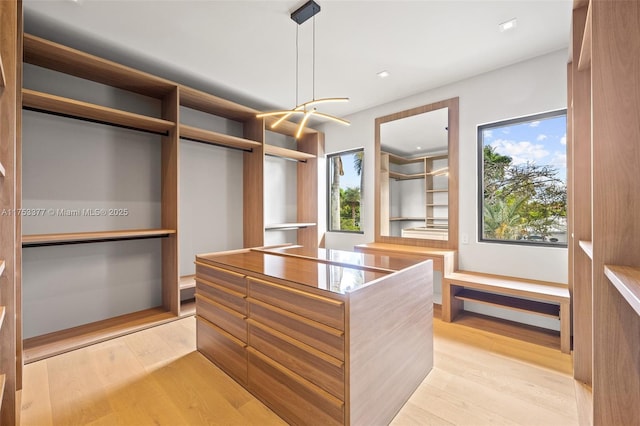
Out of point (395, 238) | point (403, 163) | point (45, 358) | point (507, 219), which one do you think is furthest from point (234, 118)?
point (507, 219)

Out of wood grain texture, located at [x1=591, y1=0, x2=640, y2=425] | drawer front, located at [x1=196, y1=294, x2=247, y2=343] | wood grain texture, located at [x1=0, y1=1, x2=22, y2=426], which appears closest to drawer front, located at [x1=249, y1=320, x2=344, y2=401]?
drawer front, located at [x1=196, y1=294, x2=247, y2=343]

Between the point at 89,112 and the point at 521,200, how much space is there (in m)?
4.52

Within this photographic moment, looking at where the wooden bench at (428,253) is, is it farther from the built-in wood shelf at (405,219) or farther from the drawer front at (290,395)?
the drawer front at (290,395)

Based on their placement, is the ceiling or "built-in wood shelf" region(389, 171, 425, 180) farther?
"built-in wood shelf" region(389, 171, 425, 180)

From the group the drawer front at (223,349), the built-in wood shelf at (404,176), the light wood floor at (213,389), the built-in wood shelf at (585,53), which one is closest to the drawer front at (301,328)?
the drawer front at (223,349)

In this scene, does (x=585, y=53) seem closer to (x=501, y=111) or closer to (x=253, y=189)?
(x=501, y=111)

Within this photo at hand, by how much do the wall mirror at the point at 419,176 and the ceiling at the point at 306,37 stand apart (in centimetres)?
54

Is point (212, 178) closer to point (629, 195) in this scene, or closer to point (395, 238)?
point (395, 238)

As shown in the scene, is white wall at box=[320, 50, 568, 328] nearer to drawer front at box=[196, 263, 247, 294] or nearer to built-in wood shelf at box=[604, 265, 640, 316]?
built-in wood shelf at box=[604, 265, 640, 316]

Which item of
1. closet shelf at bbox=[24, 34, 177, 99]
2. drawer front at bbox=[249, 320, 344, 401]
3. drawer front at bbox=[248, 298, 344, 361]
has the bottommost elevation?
drawer front at bbox=[249, 320, 344, 401]

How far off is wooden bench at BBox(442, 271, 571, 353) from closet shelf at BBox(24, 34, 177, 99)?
3797 millimetres

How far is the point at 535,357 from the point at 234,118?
14.4ft

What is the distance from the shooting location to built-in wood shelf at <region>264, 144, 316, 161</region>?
4236mm

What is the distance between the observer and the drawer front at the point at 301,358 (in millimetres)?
1432
